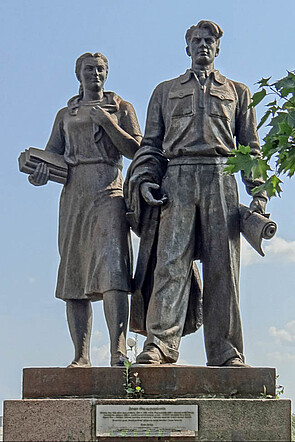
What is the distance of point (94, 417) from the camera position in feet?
39.8

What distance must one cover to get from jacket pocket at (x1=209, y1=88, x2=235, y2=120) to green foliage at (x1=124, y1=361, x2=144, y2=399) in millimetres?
3018

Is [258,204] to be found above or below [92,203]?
below

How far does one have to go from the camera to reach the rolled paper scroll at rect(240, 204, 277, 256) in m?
13.1

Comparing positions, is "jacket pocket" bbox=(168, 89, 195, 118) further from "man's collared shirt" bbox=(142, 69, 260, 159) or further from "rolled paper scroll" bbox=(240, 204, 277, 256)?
"rolled paper scroll" bbox=(240, 204, 277, 256)

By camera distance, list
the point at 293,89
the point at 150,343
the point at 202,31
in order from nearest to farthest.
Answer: the point at 293,89 → the point at 150,343 → the point at 202,31

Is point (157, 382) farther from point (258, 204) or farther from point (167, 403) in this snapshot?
point (258, 204)

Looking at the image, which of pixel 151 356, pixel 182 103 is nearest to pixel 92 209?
pixel 182 103

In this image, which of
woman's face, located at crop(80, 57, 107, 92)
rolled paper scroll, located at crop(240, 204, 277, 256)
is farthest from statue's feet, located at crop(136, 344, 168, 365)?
woman's face, located at crop(80, 57, 107, 92)

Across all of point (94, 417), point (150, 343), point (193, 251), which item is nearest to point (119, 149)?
point (193, 251)

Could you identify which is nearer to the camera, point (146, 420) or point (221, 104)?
point (146, 420)

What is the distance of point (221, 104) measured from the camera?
13.7 metres

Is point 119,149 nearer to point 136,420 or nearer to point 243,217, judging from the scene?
point 243,217

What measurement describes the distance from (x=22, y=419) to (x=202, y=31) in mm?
4719

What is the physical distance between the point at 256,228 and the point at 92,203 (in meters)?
1.93
